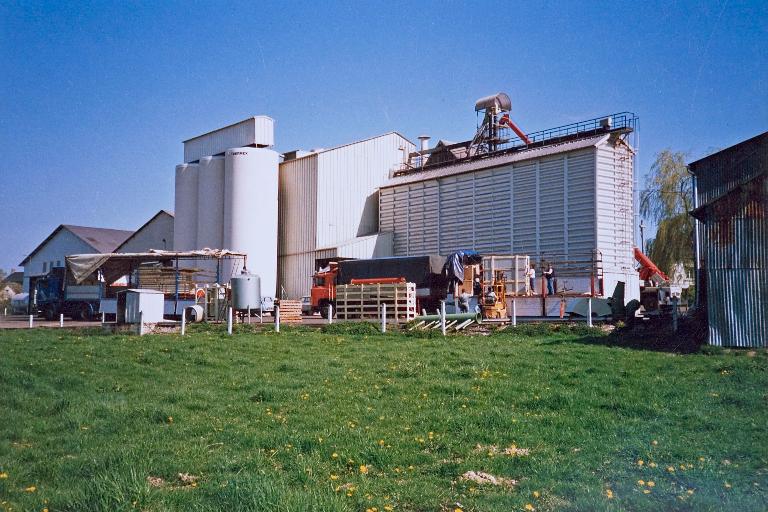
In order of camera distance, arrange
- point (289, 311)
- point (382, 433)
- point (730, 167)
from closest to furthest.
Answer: point (382, 433), point (730, 167), point (289, 311)

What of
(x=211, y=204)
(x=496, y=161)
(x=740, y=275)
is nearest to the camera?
(x=740, y=275)

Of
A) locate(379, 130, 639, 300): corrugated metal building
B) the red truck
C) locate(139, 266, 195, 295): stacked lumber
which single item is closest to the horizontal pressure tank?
the red truck

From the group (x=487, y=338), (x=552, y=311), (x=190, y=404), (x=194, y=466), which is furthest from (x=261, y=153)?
(x=194, y=466)

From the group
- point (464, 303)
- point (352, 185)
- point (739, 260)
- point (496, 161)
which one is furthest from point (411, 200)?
point (739, 260)

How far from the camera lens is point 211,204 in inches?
1822

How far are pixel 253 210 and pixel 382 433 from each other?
37557mm

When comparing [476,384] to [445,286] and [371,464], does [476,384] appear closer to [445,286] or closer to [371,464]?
[371,464]

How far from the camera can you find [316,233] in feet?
146

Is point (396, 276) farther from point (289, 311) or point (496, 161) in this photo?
point (496, 161)

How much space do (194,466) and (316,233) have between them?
38.2 metres

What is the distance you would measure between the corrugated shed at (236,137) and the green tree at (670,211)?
82.4 feet

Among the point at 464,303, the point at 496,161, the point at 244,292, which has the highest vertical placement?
the point at 496,161

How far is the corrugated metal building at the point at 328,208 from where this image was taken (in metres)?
44.8

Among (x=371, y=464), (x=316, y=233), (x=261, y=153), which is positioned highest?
(x=261, y=153)
